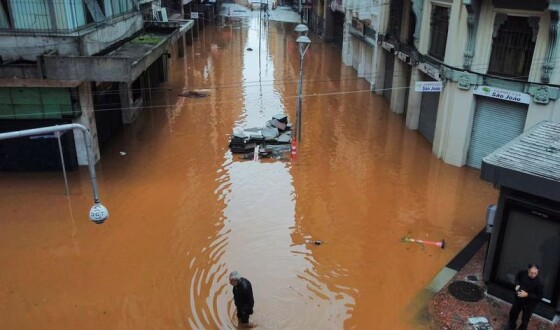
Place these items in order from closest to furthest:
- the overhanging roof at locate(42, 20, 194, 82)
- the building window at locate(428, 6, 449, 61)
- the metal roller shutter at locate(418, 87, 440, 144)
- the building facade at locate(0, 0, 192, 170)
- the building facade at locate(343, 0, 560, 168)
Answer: the overhanging roof at locate(42, 20, 194, 82) → the building facade at locate(0, 0, 192, 170) → the building facade at locate(343, 0, 560, 168) → the building window at locate(428, 6, 449, 61) → the metal roller shutter at locate(418, 87, 440, 144)

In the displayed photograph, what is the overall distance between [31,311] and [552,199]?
1093 centimetres

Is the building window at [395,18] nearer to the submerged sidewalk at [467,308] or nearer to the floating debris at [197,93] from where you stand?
the floating debris at [197,93]

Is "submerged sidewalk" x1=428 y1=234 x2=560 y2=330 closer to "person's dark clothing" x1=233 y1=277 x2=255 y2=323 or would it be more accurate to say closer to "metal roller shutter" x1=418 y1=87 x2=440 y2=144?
"person's dark clothing" x1=233 y1=277 x2=255 y2=323

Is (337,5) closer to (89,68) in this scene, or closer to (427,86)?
(427,86)

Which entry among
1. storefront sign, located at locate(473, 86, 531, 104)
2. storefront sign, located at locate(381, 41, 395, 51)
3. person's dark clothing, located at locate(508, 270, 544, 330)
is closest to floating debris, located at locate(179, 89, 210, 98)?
storefront sign, located at locate(381, 41, 395, 51)

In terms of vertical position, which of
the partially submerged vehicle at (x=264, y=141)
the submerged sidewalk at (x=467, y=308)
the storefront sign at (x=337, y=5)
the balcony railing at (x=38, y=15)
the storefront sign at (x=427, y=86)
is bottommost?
the submerged sidewalk at (x=467, y=308)

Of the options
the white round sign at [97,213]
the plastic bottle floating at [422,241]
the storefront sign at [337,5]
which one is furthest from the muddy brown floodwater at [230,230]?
the storefront sign at [337,5]

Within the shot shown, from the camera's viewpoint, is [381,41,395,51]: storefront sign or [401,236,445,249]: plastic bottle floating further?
[381,41,395,51]: storefront sign

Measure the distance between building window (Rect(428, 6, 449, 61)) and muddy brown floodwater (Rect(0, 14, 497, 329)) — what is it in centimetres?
385

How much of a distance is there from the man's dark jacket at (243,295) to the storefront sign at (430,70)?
12.8 meters

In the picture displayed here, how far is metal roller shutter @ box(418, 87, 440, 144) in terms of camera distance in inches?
806

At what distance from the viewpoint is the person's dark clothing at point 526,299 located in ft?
29.0

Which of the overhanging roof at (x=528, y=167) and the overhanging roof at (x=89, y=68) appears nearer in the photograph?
the overhanging roof at (x=528, y=167)

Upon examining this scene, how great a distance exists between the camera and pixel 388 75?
92.8 feet
